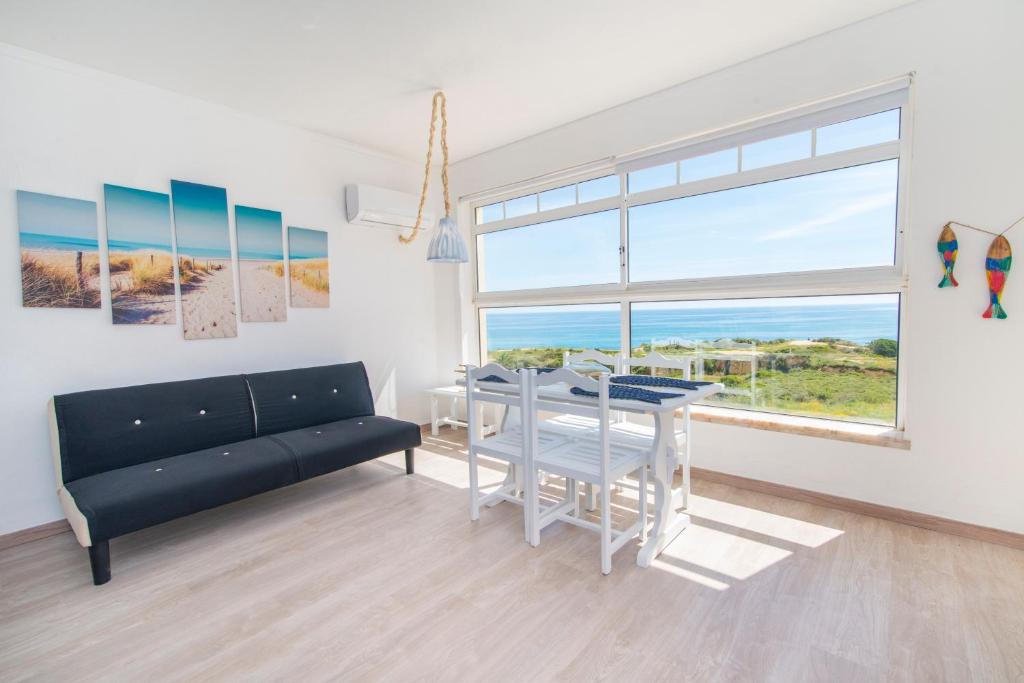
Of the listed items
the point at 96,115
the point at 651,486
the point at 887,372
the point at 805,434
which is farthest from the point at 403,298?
the point at 887,372

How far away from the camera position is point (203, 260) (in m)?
3.08

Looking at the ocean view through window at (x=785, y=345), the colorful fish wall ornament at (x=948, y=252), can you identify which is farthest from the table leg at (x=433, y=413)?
the colorful fish wall ornament at (x=948, y=252)

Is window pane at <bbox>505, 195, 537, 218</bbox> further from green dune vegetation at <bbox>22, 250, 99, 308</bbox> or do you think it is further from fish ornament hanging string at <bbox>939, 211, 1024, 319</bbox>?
green dune vegetation at <bbox>22, 250, 99, 308</bbox>

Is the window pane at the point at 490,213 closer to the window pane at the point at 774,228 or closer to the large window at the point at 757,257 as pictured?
the large window at the point at 757,257

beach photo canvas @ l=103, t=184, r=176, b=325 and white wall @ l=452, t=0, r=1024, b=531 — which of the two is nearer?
white wall @ l=452, t=0, r=1024, b=531

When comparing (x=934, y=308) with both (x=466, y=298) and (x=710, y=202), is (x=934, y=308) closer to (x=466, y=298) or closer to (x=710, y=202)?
(x=710, y=202)

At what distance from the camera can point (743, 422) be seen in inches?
117

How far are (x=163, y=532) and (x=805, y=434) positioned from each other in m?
3.80

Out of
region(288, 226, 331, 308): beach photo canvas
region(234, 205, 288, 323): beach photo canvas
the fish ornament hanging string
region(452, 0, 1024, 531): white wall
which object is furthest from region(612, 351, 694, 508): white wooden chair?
region(234, 205, 288, 323): beach photo canvas

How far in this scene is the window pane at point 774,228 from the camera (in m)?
2.62

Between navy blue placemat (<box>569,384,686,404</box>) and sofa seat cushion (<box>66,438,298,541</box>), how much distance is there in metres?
1.81

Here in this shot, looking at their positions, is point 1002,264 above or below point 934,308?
above

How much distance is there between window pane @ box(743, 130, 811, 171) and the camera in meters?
2.78

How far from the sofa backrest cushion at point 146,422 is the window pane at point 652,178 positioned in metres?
3.19
